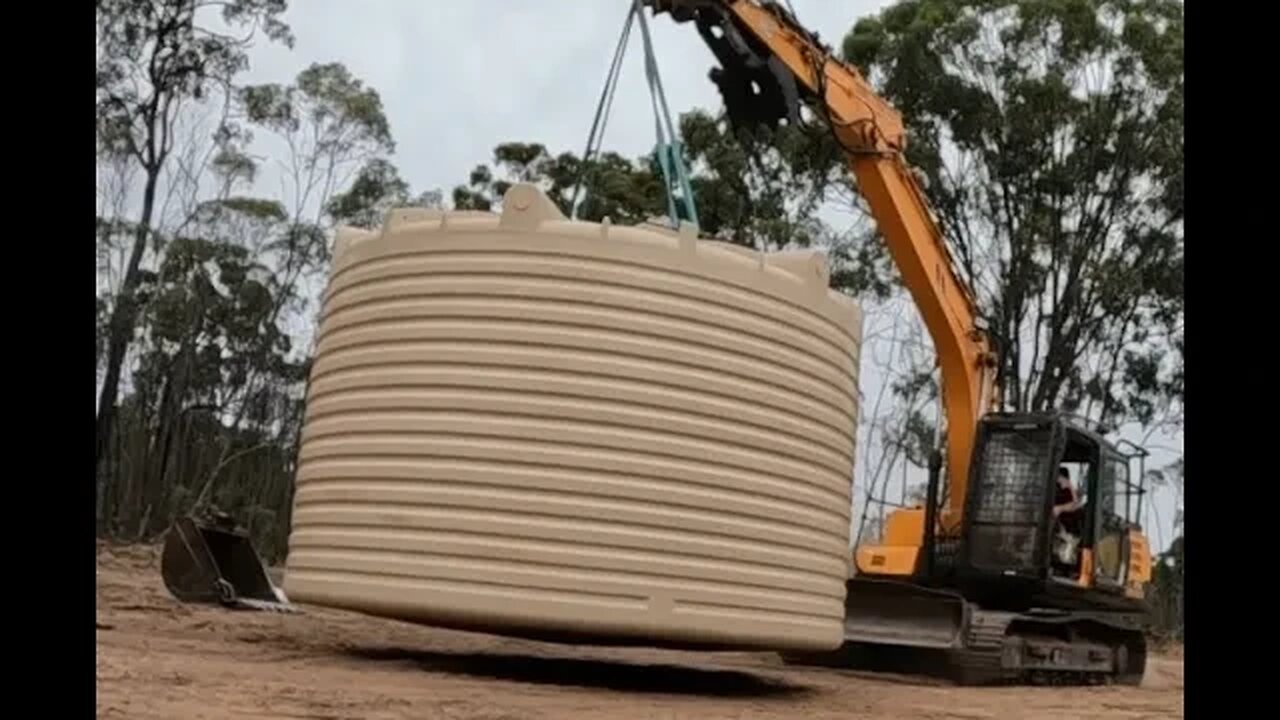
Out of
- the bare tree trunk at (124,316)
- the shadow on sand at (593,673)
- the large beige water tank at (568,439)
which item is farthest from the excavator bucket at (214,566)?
the bare tree trunk at (124,316)

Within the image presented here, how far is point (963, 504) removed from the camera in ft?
36.6

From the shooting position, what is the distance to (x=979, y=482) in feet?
36.0

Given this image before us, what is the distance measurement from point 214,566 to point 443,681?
4.72 metres

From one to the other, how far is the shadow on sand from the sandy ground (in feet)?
0.07

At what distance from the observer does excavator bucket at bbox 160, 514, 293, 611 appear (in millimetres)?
11070

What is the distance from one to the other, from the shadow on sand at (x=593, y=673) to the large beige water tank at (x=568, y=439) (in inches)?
36.8

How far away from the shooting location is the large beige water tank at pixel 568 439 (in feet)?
21.2

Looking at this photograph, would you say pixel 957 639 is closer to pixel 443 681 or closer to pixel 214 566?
pixel 443 681

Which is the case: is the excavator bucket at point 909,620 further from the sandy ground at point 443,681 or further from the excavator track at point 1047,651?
the sandy ground at point 443,681

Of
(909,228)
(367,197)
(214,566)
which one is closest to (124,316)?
(367,197)

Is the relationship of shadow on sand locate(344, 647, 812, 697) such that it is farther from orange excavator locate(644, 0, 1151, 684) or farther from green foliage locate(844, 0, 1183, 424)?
green foliage locate(844, 0, 1183, 424)

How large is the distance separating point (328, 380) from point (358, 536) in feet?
3.17
